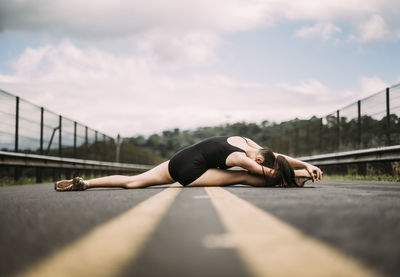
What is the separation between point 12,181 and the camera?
468 inches

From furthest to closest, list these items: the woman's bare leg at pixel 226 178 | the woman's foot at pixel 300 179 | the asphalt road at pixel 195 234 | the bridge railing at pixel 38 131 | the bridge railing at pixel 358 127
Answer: the bridge railing at pixel 358 127
the bridge railing at pixel 38 131
the woman's bare leg at pixel 226 178
the woman's foot at pixel 300 179
the asphalt road at pixel 195 234

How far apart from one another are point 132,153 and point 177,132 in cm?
12645

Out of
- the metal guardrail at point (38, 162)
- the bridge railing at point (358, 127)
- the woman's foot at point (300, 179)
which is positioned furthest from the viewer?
the bridge railing at point (358, 127)

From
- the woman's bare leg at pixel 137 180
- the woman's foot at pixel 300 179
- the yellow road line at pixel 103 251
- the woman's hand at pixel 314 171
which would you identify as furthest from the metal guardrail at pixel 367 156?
the yellow road line at pixel 103 251

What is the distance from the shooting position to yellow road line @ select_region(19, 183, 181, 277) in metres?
1.79

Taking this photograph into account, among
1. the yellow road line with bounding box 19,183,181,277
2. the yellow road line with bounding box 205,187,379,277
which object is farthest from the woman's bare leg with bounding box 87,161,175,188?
the yellow road line with bounding box 205,187,379,277

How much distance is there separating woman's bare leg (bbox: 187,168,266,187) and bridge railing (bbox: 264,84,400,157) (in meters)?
6.13

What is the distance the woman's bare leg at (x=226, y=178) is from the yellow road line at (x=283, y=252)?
4131mm

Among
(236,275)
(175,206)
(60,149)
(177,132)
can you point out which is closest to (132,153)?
(60,149)

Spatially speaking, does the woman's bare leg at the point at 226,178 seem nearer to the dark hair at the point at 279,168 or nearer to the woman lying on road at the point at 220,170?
the woman lying on road at the point at 220,170

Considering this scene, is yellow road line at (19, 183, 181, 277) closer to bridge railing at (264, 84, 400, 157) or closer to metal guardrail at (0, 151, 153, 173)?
metal guardrail at (0, 151, 153, 173)

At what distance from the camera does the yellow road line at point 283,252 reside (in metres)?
1.72

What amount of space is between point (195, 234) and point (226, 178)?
4.94 metres

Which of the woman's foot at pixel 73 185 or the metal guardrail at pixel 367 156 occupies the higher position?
the metal guardrail at pixel 367 156
